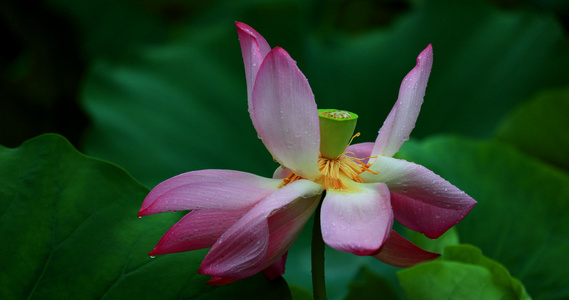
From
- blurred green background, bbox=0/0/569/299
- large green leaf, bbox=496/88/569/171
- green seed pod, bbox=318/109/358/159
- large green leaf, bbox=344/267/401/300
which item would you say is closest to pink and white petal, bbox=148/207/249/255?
green seed pod, bbox=318/109/358/159

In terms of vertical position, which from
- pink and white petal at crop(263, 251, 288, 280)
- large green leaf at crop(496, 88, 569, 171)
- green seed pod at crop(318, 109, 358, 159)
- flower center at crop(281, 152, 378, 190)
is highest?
green seed pod at crop(318, 109, 358, 159)

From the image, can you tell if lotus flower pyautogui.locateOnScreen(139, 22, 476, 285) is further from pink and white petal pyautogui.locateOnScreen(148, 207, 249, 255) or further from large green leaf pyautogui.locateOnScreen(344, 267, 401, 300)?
large green leaf pyautogui.locateOnScreen(344, 267, 401, 300)

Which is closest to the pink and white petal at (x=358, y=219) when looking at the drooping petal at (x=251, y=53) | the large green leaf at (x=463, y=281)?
the drooping petal at (x=251, y=53)

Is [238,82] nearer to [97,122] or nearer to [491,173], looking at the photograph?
[97,122]

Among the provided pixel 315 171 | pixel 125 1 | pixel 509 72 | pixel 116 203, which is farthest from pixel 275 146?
pixel 125 1

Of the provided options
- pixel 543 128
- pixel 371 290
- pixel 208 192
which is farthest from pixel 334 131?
pixel 543 128

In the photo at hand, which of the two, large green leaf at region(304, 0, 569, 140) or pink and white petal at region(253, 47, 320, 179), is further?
large green leaf at region(304, 0, 569, 140)

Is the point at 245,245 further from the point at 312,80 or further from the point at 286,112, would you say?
the point at 312,80
